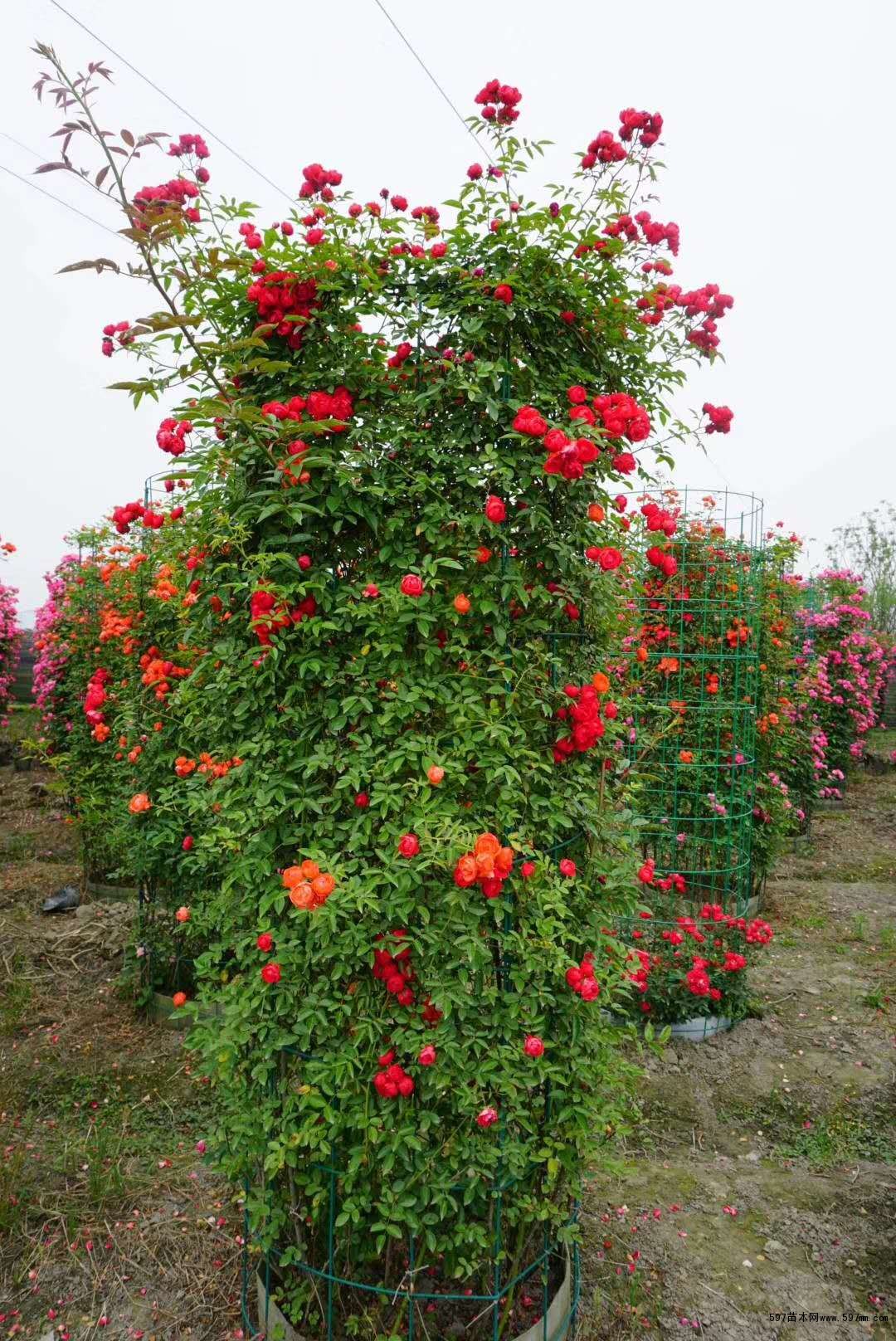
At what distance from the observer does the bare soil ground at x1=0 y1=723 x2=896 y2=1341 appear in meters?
2.28

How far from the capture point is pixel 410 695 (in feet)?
5.85

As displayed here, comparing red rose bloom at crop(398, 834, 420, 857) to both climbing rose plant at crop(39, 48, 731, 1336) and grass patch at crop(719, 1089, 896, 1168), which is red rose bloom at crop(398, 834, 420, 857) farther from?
grass patch at crop(719, 1089, 896, 1168)

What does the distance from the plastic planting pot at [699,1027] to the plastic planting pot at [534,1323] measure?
192cm

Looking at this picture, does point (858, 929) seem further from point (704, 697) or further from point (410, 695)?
point (410, 695)

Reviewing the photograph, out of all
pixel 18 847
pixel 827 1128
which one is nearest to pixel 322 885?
pixel 827 1128

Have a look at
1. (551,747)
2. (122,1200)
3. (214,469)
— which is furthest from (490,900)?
(122,1200)

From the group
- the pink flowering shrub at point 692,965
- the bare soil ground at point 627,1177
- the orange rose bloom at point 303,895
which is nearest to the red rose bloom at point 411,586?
the orange rose bloom at point 303,895

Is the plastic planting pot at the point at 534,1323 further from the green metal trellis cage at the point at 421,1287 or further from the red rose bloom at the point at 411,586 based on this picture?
the red rose bloom at the point at 411,586

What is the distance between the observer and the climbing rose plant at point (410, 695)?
1763 millimetres

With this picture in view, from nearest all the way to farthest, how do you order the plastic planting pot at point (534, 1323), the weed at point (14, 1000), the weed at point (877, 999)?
the plastic planting pot at point (534, 1323), the weed at point (14, 1000), the weed at point (877, 999)

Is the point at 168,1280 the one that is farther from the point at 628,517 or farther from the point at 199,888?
the point at 628,517

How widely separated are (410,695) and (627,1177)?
2.00 m

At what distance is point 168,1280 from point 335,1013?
116 cm

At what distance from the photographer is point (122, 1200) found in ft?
8.52
